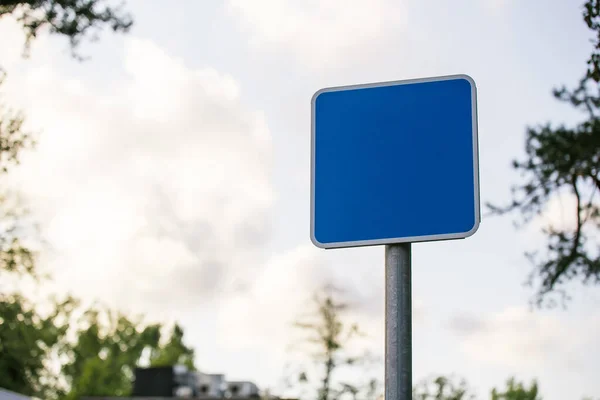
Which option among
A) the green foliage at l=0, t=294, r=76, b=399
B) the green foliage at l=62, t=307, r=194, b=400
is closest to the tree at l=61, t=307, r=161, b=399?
the green foliage at l=62, t=307, r=194, b=400

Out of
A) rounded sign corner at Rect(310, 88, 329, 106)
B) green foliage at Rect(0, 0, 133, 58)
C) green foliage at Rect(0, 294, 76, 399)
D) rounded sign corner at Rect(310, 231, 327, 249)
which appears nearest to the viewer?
rounded sign corner at Rect(310, 231, 327, 249)

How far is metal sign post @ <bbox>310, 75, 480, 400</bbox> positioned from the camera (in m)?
3.12

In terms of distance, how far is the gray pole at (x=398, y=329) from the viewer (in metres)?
2.82

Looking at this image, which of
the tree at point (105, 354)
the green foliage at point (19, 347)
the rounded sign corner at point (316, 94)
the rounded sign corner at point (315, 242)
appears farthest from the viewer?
the tree at point (105, 354)

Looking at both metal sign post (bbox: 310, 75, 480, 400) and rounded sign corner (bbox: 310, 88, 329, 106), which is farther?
rounded sign corner (bbox: 310, 88, 329, 106)

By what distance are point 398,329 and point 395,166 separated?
2.10 feet

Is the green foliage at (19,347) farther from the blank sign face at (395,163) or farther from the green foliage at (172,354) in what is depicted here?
the green foliage at (172,354)

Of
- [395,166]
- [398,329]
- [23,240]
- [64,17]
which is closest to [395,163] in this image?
[395,166]

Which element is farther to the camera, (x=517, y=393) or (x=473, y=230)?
(x=517, y=393)

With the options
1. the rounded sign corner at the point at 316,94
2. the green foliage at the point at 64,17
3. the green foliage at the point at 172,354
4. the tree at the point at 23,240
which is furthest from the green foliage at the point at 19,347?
the green foliage at the point at 172,354

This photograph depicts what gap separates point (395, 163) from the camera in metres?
3.24

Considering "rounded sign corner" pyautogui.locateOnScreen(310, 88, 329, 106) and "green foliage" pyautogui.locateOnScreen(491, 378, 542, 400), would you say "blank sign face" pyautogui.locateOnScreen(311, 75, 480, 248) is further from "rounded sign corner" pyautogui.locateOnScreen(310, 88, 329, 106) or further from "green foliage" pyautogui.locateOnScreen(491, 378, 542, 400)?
"green foliage" pyautogui.locateOnScreen(491, 378, 542, 400)

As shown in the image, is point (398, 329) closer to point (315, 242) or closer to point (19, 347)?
point (315, 242)

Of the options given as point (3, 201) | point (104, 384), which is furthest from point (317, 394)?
point (104, 384)
